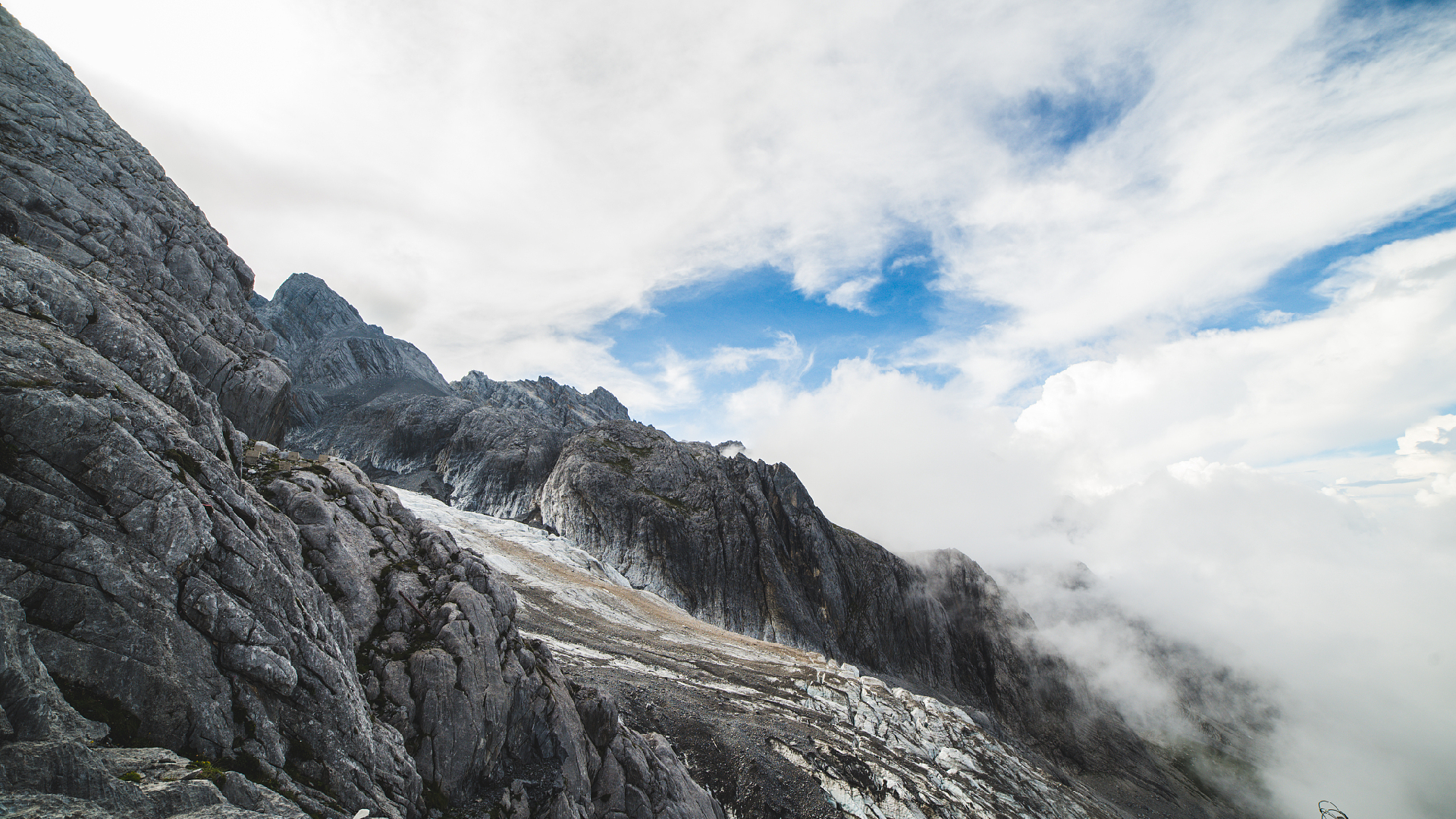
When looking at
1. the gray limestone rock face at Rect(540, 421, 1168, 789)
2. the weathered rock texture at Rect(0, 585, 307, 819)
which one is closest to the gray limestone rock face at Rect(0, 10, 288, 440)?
the weathered rock texture at Rect(0, 585, 307, 819)

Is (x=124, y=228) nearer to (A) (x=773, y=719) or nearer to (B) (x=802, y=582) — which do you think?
(A) (x=773, y=719)

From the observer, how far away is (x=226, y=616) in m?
13.4

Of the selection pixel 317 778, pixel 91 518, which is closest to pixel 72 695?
pixel 91 518

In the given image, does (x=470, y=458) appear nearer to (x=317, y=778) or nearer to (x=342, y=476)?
(x=342, y=476)

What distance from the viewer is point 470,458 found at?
137750mm

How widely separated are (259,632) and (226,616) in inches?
39.3

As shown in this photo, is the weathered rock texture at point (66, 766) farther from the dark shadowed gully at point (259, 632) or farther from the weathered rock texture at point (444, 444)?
the weathered rock texture at point (444, 444)

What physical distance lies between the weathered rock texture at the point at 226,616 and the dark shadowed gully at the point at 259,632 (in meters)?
0.07

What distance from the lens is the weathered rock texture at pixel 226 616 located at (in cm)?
1073

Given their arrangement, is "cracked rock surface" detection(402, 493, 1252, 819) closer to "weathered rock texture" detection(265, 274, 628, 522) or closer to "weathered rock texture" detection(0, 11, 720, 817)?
"weathered rock texture" detection(0, 11, 720, 817)

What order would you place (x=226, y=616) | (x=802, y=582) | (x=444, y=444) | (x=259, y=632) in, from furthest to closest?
(x=444, y=444) → (x=802, y=582) → (x=259, y=632) → (x=226, y=616)

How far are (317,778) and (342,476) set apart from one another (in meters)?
16.4

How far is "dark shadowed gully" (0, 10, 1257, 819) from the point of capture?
10.8m

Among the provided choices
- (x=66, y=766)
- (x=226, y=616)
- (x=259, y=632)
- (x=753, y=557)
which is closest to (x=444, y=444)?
(x=753, y=557)
